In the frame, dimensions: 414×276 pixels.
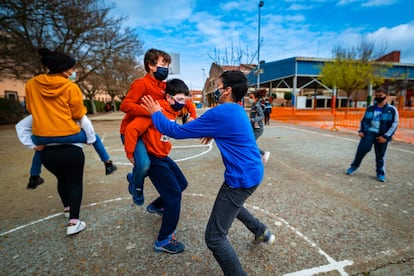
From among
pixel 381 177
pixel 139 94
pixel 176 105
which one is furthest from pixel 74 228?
pixel 381 177

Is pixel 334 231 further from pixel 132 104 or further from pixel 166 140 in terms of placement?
pixel 132 104

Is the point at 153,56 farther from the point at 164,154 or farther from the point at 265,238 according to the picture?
the point at 265,238

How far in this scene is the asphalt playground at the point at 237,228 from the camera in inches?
85.7

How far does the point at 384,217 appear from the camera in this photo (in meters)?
3.02

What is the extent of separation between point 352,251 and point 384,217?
110cm

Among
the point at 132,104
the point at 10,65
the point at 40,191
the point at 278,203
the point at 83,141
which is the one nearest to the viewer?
the point at 132,104

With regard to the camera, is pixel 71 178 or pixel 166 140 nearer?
pixel 166 140

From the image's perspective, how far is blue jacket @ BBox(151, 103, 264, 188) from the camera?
1.75 meters

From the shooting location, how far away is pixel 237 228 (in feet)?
9.18

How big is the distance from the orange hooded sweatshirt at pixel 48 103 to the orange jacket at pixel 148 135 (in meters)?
0.76

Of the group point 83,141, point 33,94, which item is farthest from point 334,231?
point 33,94

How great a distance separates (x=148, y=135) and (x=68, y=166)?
1.05m

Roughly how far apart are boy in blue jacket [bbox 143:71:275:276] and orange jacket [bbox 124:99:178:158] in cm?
27

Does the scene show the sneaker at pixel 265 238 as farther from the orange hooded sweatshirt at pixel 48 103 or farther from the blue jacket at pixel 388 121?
the blue jacket at pixel 388 121
